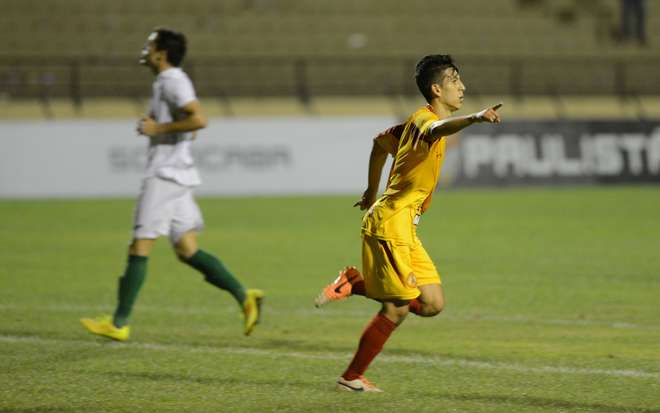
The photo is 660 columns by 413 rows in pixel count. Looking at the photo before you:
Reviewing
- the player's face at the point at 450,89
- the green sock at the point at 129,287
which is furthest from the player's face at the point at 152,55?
the player's face at the point at 450,89

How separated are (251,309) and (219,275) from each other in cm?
35

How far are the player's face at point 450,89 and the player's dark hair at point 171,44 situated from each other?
8.50 ft

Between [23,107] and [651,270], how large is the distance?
50.4 feet

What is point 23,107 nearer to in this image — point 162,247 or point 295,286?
point 162,247

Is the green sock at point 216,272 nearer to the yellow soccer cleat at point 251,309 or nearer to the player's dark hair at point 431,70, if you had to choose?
the yellow soccer cleat at point 251,309

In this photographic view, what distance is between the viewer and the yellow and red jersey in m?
6.26

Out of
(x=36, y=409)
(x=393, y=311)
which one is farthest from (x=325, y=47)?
(x=36, y=409)

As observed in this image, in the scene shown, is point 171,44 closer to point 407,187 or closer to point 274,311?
point 274,311

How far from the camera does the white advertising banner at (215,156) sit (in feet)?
68.7

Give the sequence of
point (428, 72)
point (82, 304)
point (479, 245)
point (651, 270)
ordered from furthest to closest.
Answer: point (479, 245)
point (651, 270)
point (82, 304)
point (428, 72)

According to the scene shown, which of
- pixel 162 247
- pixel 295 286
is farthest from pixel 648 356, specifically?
pixel 162 247

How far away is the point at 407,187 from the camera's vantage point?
6.37m

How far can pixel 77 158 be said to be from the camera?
2133 centimetres

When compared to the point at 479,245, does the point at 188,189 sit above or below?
above
